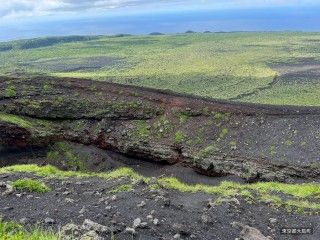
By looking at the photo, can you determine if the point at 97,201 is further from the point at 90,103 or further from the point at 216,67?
the point at 216,67

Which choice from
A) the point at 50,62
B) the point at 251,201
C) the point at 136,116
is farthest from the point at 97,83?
the point at 50,62

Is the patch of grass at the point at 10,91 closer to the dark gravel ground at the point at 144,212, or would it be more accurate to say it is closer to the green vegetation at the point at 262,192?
the green vegetation at the point at 262,192

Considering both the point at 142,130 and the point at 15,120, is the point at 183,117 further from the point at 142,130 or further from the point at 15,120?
the point at 15,120

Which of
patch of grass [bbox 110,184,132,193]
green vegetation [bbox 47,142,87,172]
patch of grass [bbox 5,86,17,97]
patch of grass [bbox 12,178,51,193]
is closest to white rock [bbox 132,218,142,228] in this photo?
patch of grass [bbox 110,184,132,193]

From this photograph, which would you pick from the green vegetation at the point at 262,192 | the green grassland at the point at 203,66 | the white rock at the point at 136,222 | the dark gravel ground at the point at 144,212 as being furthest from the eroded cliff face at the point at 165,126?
the green grassland at the point at 203,66

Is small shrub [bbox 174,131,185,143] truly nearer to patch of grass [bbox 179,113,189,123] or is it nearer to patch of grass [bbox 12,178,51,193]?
patch of grass [bbox 179,113,189,123]

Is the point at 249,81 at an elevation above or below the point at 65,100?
below
